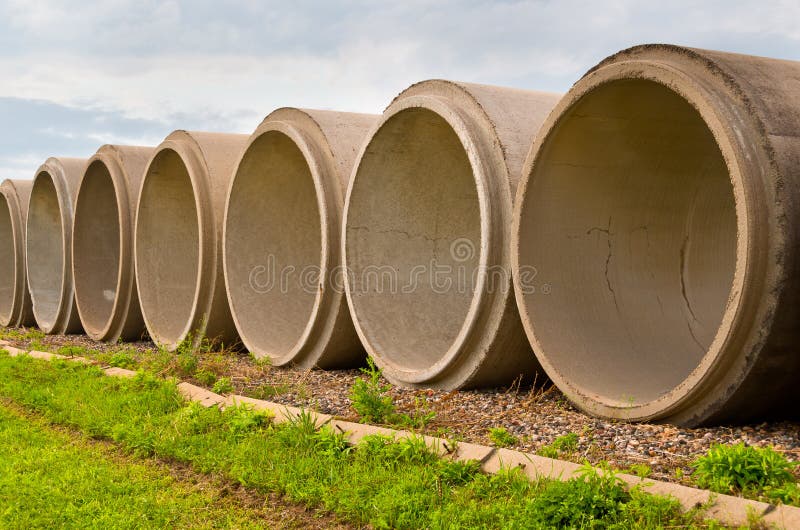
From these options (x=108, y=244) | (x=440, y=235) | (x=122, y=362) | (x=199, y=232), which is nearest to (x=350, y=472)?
(x=440, y=235)

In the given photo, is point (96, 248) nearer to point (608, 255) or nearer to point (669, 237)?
point (608, 255)

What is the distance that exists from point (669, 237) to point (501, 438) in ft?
8.11

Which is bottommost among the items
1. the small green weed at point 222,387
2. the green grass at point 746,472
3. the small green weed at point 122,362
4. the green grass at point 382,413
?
the small green weed at point 122,362

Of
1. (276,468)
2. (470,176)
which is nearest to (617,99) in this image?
(470,176)

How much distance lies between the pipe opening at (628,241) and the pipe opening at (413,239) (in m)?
1.58

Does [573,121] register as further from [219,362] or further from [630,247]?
[219,362]

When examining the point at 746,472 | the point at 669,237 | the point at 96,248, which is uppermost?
the point at 669,237

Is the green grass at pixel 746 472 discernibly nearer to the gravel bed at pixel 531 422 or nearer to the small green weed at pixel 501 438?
the gravel bed at pixel 531 422

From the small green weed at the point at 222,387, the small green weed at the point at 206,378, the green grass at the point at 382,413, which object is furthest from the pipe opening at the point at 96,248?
the green grass at the point at 382,413

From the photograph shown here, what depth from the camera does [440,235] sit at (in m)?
7.55

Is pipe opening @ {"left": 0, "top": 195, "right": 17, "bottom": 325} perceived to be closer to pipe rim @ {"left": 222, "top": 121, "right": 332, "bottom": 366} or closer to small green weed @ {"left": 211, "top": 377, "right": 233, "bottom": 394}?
pipe rim @ {"left": 222, "top": 121, "right": 332, "bottom": 366}

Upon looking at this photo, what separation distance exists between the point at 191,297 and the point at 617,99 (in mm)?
6778

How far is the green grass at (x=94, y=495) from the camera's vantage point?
3.66 meters

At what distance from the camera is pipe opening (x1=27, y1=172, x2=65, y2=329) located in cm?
1320
